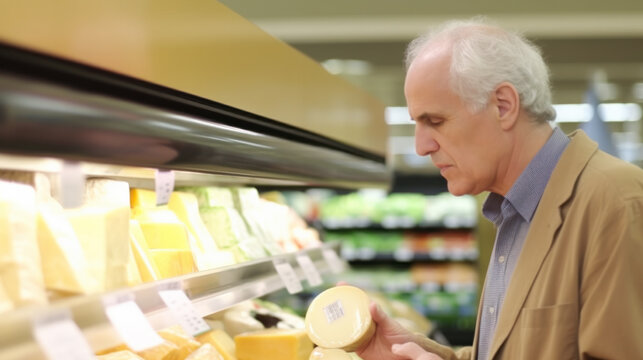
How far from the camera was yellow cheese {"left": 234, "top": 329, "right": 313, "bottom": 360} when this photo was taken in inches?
91.4

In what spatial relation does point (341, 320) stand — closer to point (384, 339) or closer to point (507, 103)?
point (384, 339)

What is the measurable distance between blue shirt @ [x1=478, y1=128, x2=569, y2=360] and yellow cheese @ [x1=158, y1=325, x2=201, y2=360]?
0.86 m

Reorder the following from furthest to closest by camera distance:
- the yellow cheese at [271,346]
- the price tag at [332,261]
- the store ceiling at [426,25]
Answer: the store ceiling at [426,25] → the price tag at [332,261] → the yellow cheese at [271,346]

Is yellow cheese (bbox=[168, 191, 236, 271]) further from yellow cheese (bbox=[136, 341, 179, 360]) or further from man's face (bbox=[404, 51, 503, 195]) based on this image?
man's face (bbox=[404, 51, 503, 195])

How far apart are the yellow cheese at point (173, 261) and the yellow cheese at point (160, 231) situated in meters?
0.13

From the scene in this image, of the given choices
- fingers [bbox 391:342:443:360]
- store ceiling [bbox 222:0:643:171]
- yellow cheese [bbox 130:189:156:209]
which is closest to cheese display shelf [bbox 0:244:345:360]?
yellow cheese [bbox 130:189:156:209]

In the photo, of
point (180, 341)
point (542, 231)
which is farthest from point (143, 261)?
point (542, 231)

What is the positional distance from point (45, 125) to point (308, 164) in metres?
1.42

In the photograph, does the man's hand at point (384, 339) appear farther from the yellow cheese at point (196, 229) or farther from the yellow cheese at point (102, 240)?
the yellow cheese at point (102, 240)

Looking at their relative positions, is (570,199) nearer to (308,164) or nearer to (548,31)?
(308,164)

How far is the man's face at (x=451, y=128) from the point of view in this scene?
6.23 feet

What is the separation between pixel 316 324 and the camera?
201 cm

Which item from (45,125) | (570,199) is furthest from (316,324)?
(45,125)

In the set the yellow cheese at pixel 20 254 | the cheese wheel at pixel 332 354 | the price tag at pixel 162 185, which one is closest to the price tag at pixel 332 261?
the cheese wheel at pixel 332 354
